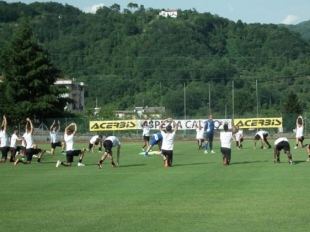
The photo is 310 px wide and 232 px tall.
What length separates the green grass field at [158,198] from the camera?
13.2 m

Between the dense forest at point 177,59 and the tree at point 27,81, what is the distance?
5206 centimetres

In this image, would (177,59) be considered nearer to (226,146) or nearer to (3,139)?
(3,139)

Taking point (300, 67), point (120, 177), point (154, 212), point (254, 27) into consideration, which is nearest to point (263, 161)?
point (120, 177)

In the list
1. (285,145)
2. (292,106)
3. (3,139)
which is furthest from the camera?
(292,106)

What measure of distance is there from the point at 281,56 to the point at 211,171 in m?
Result: 140

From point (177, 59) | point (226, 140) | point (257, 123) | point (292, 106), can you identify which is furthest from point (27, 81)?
point (177, 59)

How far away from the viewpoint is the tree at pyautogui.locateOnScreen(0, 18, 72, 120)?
236 feet

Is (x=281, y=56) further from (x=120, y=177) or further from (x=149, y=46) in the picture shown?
(x=120, y=177)

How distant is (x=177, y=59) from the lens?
154375 millimetres

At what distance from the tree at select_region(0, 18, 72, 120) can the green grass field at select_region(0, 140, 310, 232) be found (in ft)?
149

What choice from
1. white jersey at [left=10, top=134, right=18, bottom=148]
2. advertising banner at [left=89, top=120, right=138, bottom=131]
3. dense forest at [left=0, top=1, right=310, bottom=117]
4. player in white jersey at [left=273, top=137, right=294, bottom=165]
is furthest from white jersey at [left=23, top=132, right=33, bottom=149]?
dense forest at [left=0, top=1, right=310, bottom=117]

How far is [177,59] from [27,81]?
83194 millimetres

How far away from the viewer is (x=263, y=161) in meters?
29.3

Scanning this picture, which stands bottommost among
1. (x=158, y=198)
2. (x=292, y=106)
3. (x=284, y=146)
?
(x=158, y=198)
